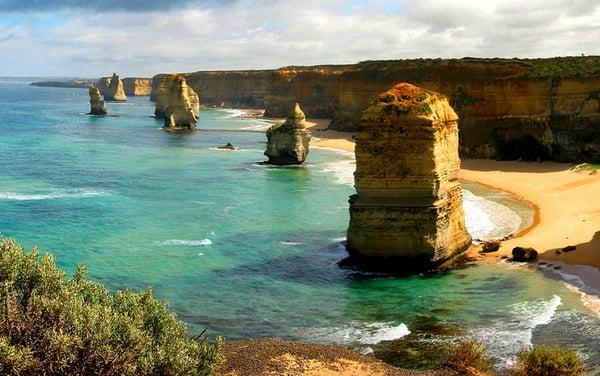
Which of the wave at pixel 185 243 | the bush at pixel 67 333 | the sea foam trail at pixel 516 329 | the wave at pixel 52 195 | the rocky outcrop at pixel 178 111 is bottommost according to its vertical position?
the sea foam trail at pixel 516 329

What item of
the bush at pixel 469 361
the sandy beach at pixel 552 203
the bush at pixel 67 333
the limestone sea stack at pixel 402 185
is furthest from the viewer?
the sandy beach at pixel 552 203

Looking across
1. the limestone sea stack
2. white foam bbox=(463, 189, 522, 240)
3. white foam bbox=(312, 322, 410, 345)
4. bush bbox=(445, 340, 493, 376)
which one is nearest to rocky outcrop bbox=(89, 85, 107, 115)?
white foam bbox=(463, 189, 522, 240)

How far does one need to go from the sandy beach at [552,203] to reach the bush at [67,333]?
20070 mm

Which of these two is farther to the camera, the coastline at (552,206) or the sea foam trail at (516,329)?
the coastline at (552,206)

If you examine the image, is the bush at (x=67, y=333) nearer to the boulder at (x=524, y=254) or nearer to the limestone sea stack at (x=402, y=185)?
the limestone sea stack at (x=402, y=185)

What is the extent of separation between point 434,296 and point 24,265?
55.5 feet

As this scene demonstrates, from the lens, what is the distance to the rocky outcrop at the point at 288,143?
204 ft

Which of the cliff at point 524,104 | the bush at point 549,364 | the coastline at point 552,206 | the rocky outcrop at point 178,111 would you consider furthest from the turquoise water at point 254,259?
the rocky outcrop at point 178,111

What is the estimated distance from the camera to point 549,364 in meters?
17.9

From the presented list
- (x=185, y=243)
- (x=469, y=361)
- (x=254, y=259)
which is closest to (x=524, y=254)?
(x=254, y=259)

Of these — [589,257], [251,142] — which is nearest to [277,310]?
[589,257]

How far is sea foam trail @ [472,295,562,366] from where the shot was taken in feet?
68.5

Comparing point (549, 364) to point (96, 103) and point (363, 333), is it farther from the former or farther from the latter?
point (96, 103)

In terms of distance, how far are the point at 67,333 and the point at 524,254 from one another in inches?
933
